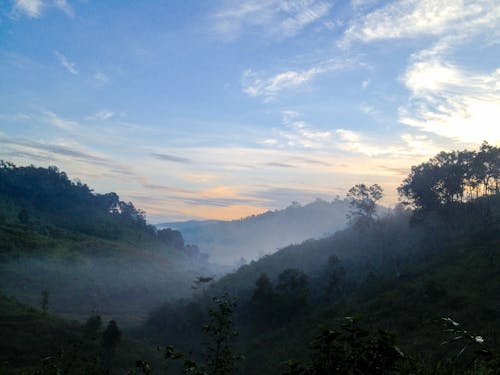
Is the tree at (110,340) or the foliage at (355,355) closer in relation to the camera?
the foliage at (355,355)

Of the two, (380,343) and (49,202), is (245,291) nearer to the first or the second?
(380,343)

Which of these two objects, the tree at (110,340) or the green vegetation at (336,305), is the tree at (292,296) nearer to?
the green vegetation at (336,305)

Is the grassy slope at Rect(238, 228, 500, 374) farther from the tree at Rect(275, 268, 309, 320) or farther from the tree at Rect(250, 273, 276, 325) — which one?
the tree at Rect(250, 273, 276, 325)

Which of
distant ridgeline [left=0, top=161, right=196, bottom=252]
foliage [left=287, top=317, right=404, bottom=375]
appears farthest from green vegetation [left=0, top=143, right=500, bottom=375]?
distant ridgeline [left=0, top=161, right=196, bottom=252]

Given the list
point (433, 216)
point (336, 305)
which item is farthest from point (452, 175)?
point (336, 305)

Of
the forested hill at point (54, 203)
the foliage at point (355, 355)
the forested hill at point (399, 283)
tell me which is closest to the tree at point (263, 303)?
the forested hill at point (399, 283)

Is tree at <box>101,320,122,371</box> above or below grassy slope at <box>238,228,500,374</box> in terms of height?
below

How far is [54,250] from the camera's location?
112 meters

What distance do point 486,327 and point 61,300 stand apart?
8737 centimetres

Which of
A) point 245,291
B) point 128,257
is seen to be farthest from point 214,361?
point 128,257

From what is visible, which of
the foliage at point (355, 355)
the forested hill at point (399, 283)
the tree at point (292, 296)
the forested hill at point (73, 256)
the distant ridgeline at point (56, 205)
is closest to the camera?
the foliage at point (355, 355)

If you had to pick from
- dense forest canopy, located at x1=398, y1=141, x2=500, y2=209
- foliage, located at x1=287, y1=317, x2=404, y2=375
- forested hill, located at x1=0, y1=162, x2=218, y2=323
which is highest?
dense forest canopy, located at x1=398, y1=141, x2=500, y2=209

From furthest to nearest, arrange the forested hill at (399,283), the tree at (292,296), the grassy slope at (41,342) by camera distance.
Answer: the tree at (292,296), the grassy slope at (41,342), the forested hill at (399,283)

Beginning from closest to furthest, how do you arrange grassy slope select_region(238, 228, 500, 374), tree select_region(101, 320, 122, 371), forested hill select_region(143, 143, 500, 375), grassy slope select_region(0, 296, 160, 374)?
grassy slope select_region(238, 228, 500, 374) < forested hill select_region(143, 143, 500, 375) < grassy slope select_region(0, 296, 160, 374) < tree select_region(101, 320, 122, 371)
